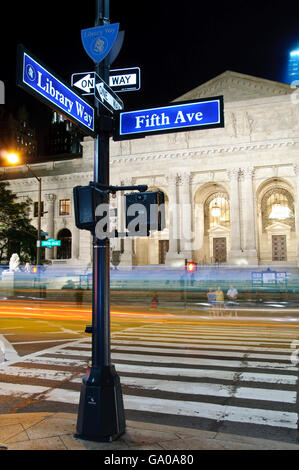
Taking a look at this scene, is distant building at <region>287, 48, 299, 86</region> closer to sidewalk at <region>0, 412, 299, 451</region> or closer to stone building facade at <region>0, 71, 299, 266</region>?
stone building facade at <region>0, 71, 299, 266</region>

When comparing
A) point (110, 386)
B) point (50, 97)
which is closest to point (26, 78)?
point (50, 97)

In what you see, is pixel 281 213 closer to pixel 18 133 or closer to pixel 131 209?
pixel 131 209

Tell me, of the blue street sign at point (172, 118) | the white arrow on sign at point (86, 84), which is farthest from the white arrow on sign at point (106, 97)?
the white arrow on sign at point (86, 84)

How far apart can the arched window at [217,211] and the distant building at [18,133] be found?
70871 millimetres

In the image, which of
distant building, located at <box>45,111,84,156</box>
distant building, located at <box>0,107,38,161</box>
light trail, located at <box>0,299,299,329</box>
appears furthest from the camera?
distant building, located at <box>45,111,84,156</box>

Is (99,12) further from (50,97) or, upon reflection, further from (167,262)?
(167,262)

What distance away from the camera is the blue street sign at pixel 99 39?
505 centimetres

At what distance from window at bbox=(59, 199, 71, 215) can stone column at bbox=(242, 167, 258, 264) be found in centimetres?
2444

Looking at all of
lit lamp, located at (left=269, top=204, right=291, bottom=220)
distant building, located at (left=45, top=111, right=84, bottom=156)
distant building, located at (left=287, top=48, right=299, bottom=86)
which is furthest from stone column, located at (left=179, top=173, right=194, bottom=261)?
distant building, located at (left=287, top=48, right=299, bottom=86)

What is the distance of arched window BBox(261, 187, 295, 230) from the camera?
1752 inches

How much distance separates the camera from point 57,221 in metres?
54.5

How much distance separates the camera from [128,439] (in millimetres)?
4441

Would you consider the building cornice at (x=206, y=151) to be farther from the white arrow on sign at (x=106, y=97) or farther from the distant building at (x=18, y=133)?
the distant building at (x=18, y=133)

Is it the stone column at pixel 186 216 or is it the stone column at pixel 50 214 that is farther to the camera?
the stone column at pixel 50 214
